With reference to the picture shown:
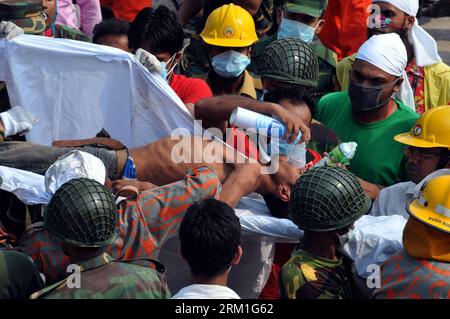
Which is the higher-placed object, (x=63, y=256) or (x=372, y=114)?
(x=372, y=114)

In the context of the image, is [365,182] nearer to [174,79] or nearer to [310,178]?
[310,178]

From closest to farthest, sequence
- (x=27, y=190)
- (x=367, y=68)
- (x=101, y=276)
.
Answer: (x=101, y=276) < (x=27, y=190) < (x=367, y=68)

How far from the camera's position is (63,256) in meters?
4.04

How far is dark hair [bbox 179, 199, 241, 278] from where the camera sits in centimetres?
375

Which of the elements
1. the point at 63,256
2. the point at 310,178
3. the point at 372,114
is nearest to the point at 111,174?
the point at 63,256

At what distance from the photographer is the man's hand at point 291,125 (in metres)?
4.69

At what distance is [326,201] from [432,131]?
3.82ft

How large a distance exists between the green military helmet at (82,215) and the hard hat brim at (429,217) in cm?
132

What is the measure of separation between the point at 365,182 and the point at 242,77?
135cm

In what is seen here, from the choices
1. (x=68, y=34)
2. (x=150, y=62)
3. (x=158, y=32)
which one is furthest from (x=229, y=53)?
(x=68, y=34)

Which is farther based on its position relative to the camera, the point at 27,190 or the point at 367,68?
the point at 367,68

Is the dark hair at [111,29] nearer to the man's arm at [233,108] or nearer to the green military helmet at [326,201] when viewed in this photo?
the man's arm at [233,108]

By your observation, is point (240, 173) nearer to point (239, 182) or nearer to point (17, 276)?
point (239, 182)

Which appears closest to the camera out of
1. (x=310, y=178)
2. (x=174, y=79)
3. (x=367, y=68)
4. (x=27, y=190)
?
(x=310, y=178)
